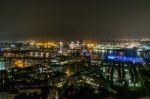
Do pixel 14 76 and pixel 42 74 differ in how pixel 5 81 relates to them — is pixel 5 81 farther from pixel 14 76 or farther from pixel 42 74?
pixel 42 74

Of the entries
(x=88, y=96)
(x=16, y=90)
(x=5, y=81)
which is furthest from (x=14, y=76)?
(x=88, y=96)

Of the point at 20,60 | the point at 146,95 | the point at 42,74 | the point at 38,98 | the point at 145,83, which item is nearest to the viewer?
the point at 38,98

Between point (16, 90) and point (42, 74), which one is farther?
point (42, 74)

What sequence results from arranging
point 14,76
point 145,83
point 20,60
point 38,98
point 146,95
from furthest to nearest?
point 20,60, point 14,76, point 145,83, point 146,95, point 38,98

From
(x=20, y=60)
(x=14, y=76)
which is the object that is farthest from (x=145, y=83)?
(x=20, y=60)

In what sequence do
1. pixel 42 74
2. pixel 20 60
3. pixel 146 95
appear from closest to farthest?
1. pixel 146 95
2. pixel 42 74
3. pixel 20 60

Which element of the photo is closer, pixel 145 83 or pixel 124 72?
pixel 145 83

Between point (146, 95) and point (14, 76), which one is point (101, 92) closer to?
point (146, 95)

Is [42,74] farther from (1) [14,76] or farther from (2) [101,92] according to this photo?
(2) [101,92]

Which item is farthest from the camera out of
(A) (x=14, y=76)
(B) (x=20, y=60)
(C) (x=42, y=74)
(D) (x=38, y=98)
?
(B) (x=20, y=60)
